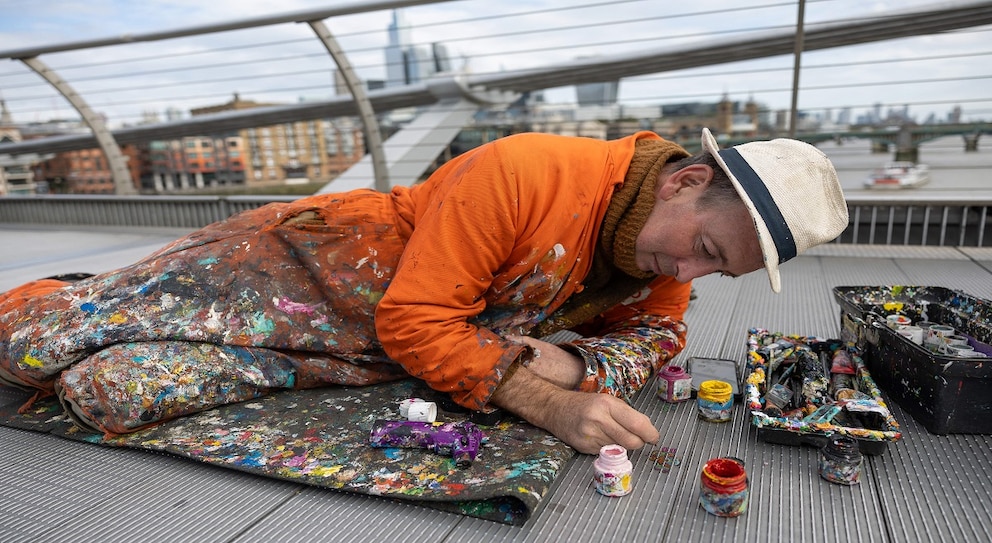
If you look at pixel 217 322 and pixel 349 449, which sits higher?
pixel 217 322

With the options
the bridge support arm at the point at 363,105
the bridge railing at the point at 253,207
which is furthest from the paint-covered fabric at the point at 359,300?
the bridge support arm at the point at 363,105

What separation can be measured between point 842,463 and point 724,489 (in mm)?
288

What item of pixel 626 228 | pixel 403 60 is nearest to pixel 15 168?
pixel 403 60

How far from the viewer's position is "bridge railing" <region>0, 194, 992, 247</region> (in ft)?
11.1

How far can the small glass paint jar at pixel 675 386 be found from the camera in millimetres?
1545

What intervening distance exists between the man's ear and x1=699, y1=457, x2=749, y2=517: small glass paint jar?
1.85 ft

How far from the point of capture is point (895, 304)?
5.65ft

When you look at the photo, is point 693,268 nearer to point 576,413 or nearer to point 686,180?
point 686,180

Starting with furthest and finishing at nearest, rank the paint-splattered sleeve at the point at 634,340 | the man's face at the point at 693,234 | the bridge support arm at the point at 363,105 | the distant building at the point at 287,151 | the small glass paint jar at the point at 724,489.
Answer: the distant building at the point at 287,151 < the bridge support arm at the point at 363,105 < the paint-splattered sleeve at the point at 634,340 < the man's face at the point at 693,234 < the small glass paint jar at the point at 724,489

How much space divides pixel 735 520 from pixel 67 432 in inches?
60.3

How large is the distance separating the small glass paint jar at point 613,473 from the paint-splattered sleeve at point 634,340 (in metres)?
0.27

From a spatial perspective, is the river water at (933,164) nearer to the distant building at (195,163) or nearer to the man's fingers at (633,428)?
the man's fingers at (633,428)

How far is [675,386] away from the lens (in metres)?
1.54

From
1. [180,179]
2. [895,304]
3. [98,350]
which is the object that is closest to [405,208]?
[98,350]
